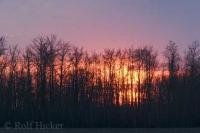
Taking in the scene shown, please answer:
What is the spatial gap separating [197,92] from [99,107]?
16520 mm

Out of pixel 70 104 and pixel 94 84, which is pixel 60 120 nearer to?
pixel 70 104

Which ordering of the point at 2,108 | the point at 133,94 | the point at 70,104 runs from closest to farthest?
the point at 2,108
the point at 70,104
the point at 133,94

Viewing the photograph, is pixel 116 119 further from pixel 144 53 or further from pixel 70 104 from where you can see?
pixel 144 53

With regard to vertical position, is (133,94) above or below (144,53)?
below

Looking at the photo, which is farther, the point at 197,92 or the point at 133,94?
the point at 133,94

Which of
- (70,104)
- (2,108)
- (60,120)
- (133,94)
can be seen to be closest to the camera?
(60,120)

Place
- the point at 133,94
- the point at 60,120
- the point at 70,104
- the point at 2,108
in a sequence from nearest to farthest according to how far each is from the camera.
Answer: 1. the point at 60,120
2. the point at 2,108
3. the point at 70,104
4. the point at 133,94

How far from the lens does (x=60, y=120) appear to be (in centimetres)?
7500

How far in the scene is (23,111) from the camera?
78.8 m

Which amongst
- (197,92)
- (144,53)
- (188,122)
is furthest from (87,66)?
(188,122)

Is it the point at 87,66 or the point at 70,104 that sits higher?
the point at 87,66

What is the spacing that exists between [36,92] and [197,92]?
26347 millimetres

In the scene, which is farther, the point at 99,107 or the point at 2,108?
the point at 99,107

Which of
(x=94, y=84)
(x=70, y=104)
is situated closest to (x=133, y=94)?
(x=94, y=84)
